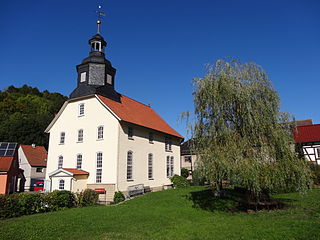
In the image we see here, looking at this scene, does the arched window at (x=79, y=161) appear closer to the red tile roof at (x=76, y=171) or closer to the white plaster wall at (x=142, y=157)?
the red tile roof at (x=76, y=171)

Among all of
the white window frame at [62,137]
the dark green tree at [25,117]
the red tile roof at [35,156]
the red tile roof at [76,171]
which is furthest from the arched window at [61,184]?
the dark green tree at [25,117]

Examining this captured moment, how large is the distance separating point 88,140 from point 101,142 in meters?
1.55

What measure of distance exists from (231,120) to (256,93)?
1753 mm

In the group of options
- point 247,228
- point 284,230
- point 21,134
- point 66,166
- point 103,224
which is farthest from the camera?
point 21,134

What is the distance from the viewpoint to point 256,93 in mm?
11891

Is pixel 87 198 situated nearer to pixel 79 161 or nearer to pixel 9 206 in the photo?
pixel 9 206

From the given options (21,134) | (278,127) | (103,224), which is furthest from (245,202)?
(21,134)

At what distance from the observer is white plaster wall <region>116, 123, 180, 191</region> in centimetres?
1958

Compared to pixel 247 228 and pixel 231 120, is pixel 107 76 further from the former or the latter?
pixel 247 228

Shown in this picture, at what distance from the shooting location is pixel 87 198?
16.2m

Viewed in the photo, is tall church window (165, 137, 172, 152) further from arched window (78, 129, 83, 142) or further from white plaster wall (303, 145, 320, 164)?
white plaster wall (303, 145, 320, 164)

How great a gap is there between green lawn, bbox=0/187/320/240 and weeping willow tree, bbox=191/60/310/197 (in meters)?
1.49

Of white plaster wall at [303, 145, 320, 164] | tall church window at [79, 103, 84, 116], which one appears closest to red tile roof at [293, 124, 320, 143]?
white plaster wall at [303, 145, 320, 164]

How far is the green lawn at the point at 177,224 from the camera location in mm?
8125
